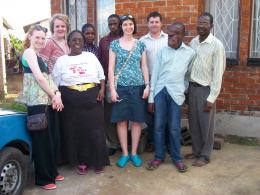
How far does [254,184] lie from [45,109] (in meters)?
2.67

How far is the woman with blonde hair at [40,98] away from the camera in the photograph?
336cm

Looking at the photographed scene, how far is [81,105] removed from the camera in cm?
372

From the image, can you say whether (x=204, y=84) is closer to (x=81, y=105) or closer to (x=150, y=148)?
(x=150, y=148)

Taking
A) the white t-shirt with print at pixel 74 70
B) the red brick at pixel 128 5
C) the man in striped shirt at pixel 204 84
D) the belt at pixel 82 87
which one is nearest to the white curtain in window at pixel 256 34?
the man in striped shirt at pixel 204 84

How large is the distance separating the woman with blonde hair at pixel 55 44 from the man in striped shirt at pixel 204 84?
5.79 ft

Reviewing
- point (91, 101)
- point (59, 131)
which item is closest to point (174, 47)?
point (91, 101)

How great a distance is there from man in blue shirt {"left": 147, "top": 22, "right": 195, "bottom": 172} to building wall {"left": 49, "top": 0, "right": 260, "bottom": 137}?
127cm

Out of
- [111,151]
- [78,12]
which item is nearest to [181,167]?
[111,151]

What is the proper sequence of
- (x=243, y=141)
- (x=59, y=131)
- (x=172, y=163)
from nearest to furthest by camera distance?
(x=59, y=131), (x=172, y=163), (x=243, y=141)

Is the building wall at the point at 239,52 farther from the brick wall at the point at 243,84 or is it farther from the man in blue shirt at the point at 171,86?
the man in blue shirt at the point at 171,86

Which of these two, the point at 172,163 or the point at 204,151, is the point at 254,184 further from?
the point at 172,163

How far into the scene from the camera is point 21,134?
10.8 ft

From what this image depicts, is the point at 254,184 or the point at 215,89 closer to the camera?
the point at 254,184

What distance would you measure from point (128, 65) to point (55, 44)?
1.00m
